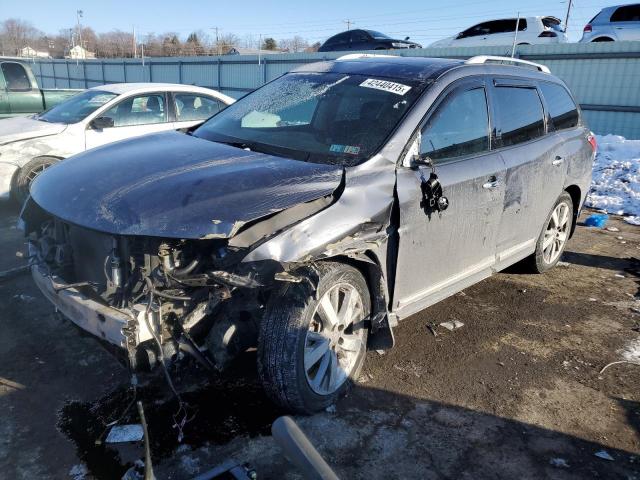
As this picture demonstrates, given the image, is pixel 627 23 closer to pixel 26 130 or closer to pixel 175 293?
pixel 26 130

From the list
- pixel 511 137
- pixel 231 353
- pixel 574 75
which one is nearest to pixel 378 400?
pixel 231 353

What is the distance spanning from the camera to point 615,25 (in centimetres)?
1560

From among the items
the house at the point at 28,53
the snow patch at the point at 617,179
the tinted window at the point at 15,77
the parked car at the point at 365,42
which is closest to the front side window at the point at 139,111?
the tinted window at the point at 15,77

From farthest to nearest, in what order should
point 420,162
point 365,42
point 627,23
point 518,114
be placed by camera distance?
point 365,42
point 627,23
point 518,114
point 420,162

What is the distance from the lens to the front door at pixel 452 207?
3.30m

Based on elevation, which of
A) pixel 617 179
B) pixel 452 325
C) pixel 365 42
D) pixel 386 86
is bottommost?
pixel 452 325

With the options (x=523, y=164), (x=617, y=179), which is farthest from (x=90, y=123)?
(x=617, y=179)

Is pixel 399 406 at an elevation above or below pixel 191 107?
below

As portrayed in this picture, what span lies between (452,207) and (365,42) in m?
16.3

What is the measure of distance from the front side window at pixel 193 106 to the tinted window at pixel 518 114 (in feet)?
16.2

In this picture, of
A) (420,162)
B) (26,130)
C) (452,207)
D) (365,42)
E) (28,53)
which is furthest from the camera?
(28,53)

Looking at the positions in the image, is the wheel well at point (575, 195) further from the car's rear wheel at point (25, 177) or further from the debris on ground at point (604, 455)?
the car's rear wheel at point (25, 177)

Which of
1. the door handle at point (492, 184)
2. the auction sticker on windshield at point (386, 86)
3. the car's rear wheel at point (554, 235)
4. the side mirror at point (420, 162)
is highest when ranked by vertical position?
the auction sticker on windshield at point (386, 86)

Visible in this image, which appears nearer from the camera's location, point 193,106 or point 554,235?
point 554,235
